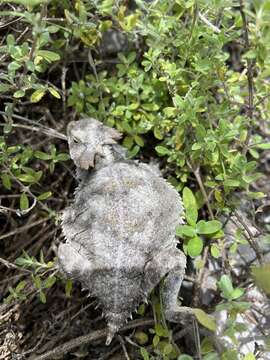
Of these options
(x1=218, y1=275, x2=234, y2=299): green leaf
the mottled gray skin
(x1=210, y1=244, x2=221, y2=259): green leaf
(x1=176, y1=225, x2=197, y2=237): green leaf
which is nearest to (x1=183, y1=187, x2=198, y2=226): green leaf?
(x1=176, y1=225, x2=197, y2=237): green leaf

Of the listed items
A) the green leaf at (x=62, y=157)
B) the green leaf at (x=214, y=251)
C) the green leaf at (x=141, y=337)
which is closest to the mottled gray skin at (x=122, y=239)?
the green leaf at (x=62, y=157)

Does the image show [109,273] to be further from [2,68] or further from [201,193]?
[2,68]

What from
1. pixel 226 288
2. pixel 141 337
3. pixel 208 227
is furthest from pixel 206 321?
pixel 141 337

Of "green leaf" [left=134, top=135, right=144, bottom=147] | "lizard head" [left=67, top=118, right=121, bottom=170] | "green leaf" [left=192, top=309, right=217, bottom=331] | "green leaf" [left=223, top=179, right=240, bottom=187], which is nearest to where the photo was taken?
"green leaf" [left=192, top=309, right=217, bottom=331]

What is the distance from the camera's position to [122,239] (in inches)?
124

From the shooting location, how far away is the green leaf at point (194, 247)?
122 inches

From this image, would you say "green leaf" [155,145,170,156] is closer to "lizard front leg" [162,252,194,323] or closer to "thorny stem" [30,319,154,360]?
"lizard front leg" [162,252,194,323]

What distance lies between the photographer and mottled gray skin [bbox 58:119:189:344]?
3123 mm

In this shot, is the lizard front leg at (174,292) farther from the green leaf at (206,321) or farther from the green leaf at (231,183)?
the green leaf at (231,183)

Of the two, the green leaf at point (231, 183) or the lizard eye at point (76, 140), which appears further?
the lizard eye at point (76, 140)

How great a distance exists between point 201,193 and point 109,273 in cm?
102

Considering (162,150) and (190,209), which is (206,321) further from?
(162,150)

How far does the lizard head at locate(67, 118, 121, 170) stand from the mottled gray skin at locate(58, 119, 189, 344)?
0.01 metres

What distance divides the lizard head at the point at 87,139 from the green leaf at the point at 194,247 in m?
0.89
